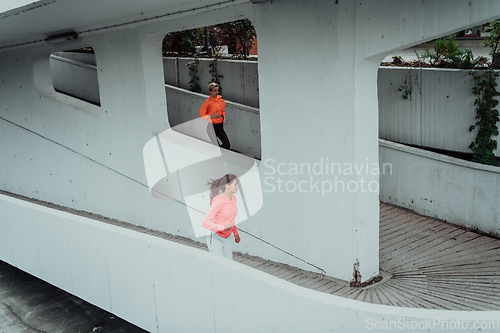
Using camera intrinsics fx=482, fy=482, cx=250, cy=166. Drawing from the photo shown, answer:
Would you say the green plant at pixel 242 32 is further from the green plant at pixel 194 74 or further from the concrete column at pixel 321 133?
the concrete column at pixel 321 133

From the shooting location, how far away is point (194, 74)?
14.0m

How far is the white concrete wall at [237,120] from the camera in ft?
38.1

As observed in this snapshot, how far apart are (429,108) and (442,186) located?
1.59 metres

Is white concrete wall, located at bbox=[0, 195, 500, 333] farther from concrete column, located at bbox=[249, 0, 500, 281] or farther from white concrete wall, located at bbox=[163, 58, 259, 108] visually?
white concrete wall, located at bbox=[163, 58, 259, 108]

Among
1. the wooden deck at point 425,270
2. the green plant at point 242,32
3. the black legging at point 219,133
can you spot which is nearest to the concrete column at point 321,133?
the wooden deck at point 425,270

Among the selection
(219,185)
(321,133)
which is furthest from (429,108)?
(219,185)

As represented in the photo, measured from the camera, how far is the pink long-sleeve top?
241 inches

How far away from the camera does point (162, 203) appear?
10.1 meters

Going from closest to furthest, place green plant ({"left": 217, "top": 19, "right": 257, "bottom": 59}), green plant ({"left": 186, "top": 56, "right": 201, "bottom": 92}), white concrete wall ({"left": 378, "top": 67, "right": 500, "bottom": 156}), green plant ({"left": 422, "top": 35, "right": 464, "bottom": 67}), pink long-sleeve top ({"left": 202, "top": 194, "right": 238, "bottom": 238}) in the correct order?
pink long-sleeve top ({"left": 202, "top": 194, "right": 238, "bottom": 238})
white concrete wall ({"left": 378, "top": 67, "right": 500, "bottom": 156})
green plant ({"left": 422, "top": 35, "right": 464, "bottom": 67})
green plant ({"left": 186, "top": 56, "right": 201, "bottom": 92})
green plant ({"left": 217, "top": 19, "right": 257, "bottom": 59})

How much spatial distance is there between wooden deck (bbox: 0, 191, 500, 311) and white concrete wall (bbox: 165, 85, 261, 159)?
328 centimetres

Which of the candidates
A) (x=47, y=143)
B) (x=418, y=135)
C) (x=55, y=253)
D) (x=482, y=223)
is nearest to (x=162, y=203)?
(x=55, y=253)

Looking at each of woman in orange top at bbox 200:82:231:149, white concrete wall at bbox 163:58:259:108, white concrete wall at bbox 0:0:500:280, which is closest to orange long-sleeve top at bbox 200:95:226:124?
woman in orange top at bbox 200:82:231:149

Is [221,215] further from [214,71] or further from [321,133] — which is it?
[214,71]

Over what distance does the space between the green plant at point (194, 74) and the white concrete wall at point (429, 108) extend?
18.8 feet
